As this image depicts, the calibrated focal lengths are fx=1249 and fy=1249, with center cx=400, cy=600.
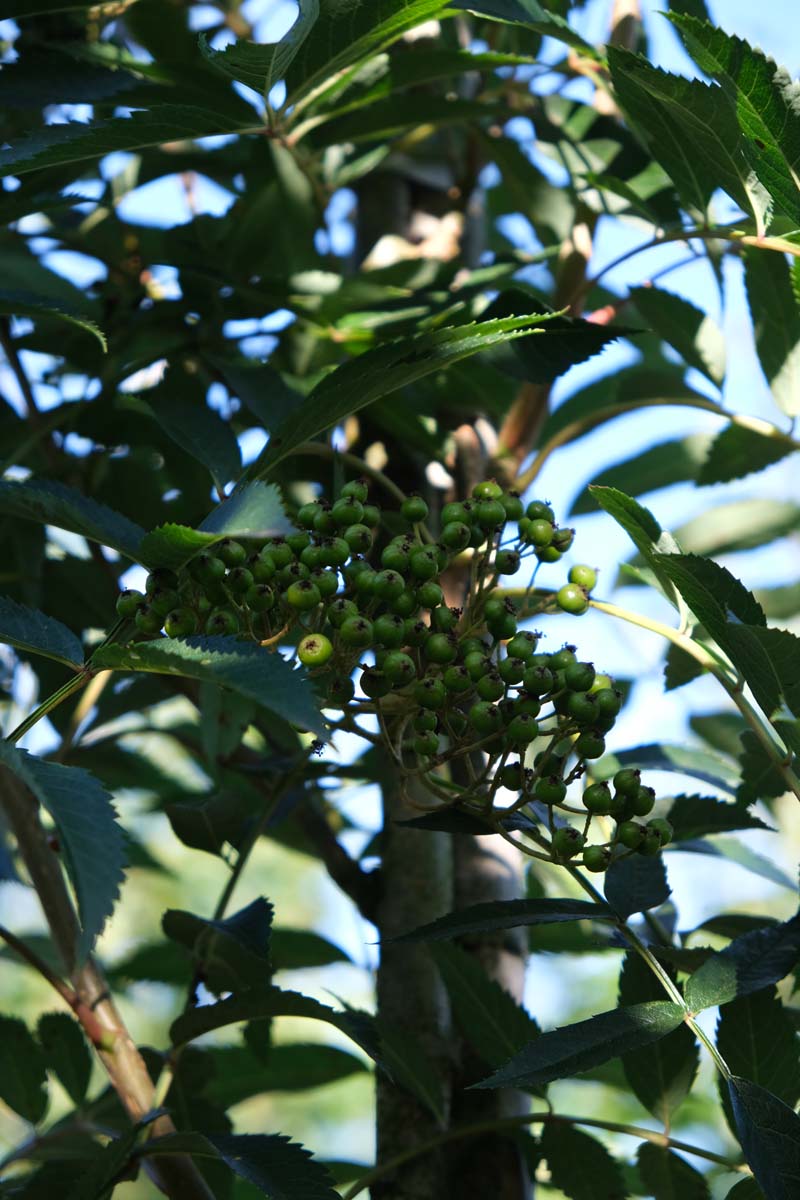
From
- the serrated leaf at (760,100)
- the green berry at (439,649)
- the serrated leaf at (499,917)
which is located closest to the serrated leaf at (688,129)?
the serrated leaf at (760,100)

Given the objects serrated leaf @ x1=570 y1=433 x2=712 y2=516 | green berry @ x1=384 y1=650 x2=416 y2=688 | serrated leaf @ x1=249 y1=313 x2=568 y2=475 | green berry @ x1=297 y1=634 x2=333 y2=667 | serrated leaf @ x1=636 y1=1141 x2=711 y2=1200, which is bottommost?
serrated leaf @ x1=636 y1=1141 x2=711 y2=1200

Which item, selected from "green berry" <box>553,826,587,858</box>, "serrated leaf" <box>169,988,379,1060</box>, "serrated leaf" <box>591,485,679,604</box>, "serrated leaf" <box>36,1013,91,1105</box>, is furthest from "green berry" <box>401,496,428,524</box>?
"serrated leaf" <box>36,1013,91,1105</box>

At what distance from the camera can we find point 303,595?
800mm

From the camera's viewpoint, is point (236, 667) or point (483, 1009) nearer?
point (236, 667)

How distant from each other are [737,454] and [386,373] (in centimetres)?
60

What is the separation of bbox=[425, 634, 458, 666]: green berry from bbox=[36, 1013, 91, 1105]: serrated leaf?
588 mm

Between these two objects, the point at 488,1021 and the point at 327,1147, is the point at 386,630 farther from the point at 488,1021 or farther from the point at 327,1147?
the point at 327,1147

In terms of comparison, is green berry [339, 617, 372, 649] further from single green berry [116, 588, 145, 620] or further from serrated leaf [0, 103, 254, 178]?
serrated leaf [0, 103, 254, 178]

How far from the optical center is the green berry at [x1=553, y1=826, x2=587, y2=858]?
834 mm

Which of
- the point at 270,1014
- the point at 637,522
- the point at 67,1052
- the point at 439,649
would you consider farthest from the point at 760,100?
the point at 67,1052

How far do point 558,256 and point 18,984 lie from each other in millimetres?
5661

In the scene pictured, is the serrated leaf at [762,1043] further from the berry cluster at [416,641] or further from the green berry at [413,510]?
the green berry at [413,510]

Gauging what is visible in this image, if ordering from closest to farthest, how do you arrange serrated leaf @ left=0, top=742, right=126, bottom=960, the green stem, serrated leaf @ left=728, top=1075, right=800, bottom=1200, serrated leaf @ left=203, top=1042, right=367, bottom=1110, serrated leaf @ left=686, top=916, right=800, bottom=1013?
1. serrated leaf @ left=0, top=742, right=126, bottom=960
2. serrated leaf @ left=728, top=1075, right=800, bottom=1200
3. serrated leaf @ left=686, top=916, right=800, bottom=1013
4. the green stem
5. serrated leaf @ left=203, top=1042, right=367, bottom=1110

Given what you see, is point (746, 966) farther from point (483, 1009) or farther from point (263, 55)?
point (263, 55)
